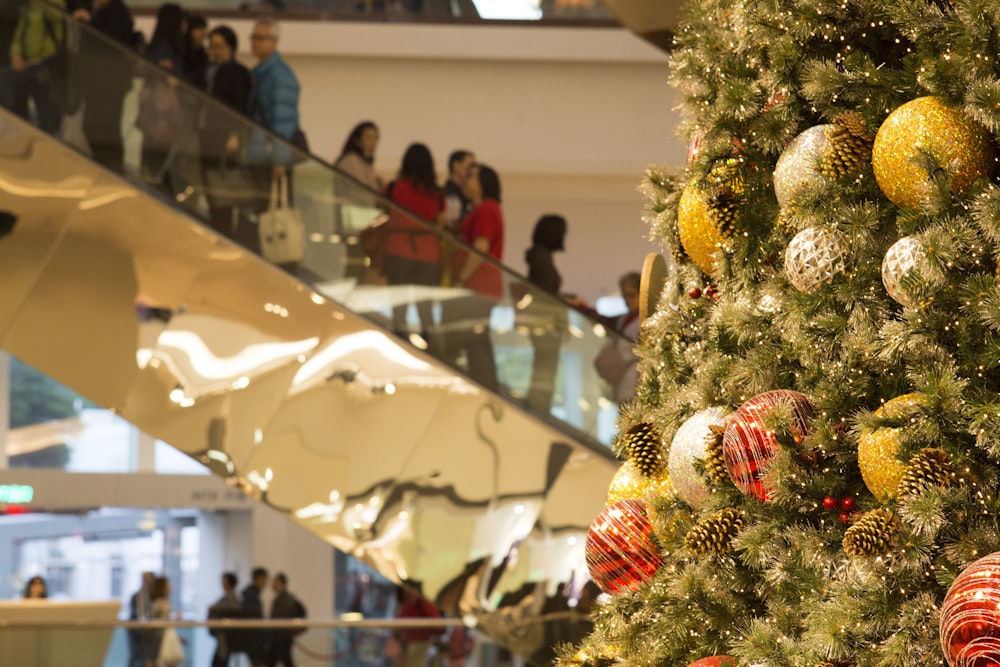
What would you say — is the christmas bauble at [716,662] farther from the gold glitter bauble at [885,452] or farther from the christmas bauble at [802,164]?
the christmas bauble at [802,164]

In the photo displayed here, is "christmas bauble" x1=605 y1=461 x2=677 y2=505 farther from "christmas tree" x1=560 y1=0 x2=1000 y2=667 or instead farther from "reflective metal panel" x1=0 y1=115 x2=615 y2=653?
"reflective metal panel" x1=0 y1=115 x2=615 y2=653

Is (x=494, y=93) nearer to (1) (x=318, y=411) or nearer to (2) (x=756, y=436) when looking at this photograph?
(1) (x=318, y=411)

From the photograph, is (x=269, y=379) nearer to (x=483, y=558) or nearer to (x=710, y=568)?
(x=483, y=558)

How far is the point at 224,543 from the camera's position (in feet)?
46.7

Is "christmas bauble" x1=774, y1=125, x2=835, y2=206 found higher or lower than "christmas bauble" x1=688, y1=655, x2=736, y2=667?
higher

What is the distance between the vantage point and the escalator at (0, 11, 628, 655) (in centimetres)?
624

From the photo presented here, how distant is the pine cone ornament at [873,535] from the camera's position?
1608mm

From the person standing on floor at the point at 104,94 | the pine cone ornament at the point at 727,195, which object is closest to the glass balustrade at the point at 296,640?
the person standing on floor at the point at 104,94

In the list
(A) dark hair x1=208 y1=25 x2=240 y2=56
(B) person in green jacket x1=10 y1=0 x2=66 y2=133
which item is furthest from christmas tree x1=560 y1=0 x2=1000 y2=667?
(A) dark hair x1=208 y1=25 x2=240 y2=56

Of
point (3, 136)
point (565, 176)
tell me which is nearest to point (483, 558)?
point (3, 136)

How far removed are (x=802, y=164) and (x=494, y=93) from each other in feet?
36.7

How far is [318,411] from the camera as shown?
6297mm

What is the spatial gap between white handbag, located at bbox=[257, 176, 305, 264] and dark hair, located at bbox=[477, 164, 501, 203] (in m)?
1.60

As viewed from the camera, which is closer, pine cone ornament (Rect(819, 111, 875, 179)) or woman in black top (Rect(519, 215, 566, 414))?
pine cone ornament (Rect(819, 111, 875, 179))
